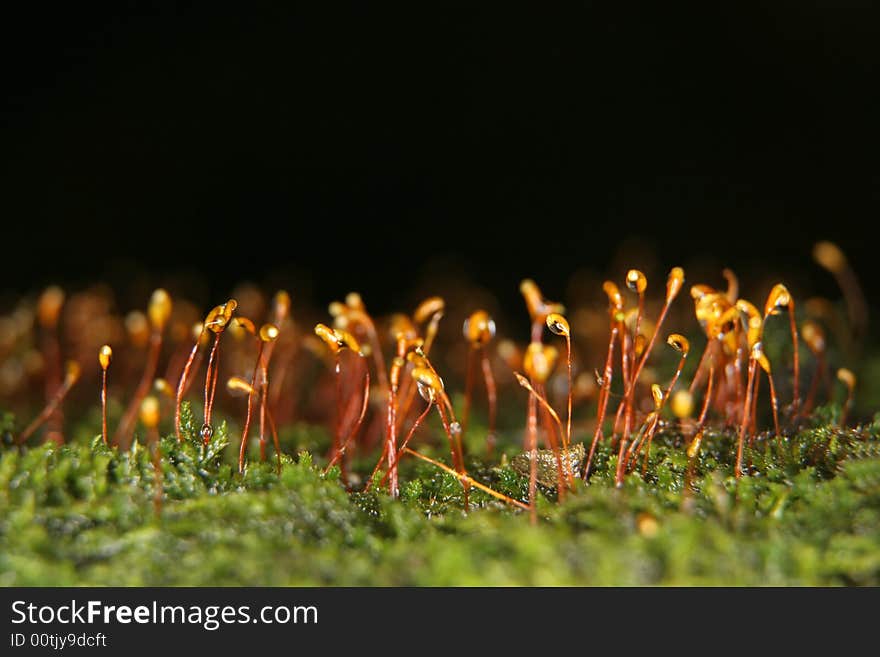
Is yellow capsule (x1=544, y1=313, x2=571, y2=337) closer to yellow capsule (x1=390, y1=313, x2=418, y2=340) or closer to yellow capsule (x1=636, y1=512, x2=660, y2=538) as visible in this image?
yellow capsule (x1=390, y1=313, x2=418, y2=340)

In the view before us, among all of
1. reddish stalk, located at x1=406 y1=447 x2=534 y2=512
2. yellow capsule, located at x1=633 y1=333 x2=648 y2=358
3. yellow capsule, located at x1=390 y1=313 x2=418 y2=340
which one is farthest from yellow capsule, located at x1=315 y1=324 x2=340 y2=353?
yellow capsule, located at x1=633 y1=333 x2=648 y2=358

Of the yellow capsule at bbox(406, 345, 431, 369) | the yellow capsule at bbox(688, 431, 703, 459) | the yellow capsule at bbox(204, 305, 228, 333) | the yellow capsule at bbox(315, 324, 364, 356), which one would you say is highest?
the yellow capsule at bbox(204, 305, 228, 333)

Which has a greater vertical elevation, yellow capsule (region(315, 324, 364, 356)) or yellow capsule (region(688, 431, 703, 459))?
yellow capsule (region(315, 324, 364, 356))

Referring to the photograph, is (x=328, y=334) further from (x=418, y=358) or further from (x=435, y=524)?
(x=435, y=524)

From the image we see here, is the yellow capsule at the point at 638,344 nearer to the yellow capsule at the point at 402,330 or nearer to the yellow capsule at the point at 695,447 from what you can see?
the yellow capsule at the point at 695,447
